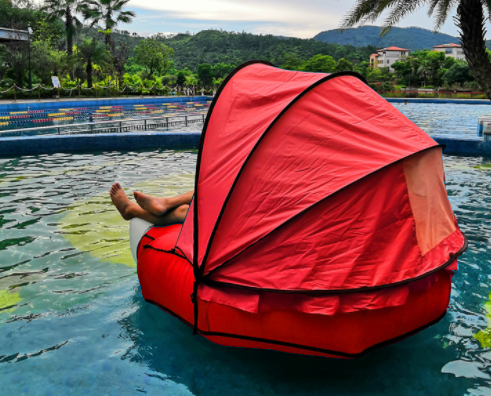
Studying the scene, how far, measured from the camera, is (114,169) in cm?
1128

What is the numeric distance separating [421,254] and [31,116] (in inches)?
1015

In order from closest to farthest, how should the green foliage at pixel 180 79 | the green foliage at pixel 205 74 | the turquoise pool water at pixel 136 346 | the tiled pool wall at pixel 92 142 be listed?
the turquoise pool water at pixel 136 346 → the tiled pool wall at pixel 92 142 → the green foliage at pixel 180 79 → the green foliage at pixel 205 74

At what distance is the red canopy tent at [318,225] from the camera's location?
A: 3061 mm

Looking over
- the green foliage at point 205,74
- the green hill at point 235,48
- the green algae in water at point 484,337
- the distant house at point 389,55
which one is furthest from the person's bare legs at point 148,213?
the distant house at point 389,55

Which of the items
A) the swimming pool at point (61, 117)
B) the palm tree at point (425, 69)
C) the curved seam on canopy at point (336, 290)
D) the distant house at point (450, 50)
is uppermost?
the distant house at point (450, 50)

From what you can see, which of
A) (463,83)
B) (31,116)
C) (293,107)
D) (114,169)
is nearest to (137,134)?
(114,169)

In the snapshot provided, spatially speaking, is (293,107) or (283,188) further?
(293,107)

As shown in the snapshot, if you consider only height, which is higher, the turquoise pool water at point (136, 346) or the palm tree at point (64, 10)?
the palm tree at point (64, 10)

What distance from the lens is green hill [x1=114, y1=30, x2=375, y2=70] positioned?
10038 cm

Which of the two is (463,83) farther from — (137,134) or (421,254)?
(421,254)

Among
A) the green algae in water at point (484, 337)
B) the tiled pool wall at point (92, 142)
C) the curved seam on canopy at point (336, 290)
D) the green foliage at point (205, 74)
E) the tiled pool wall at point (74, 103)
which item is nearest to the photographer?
the curved seam on canopy at point (336, 290)

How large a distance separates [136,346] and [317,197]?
2010 millimetres

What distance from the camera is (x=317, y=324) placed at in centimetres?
308

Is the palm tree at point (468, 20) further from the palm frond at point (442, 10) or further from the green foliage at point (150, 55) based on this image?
the green foliage at point (150, 55)
